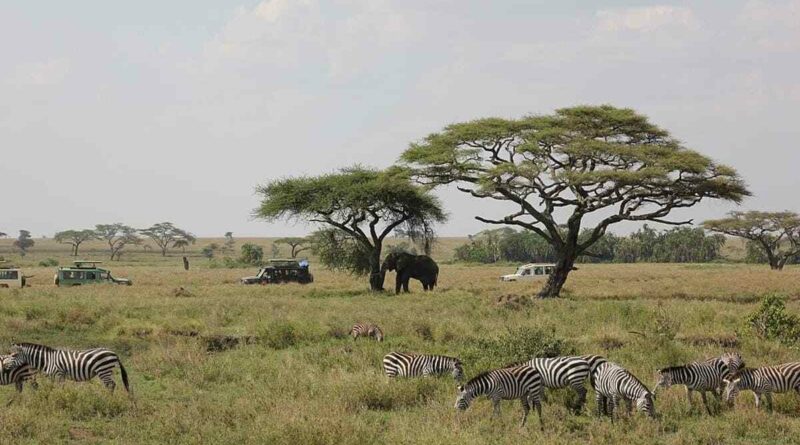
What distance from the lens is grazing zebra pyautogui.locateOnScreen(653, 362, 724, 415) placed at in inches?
531

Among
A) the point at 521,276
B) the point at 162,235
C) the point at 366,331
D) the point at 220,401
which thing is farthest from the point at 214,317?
the point at 162,235

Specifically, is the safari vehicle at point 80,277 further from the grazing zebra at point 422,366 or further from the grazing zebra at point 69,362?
the grazing zebra at point 422,366

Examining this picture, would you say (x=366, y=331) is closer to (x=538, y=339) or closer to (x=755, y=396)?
(x=538, y=339)

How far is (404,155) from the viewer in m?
39.5

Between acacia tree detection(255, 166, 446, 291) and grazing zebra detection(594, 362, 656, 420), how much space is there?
1121 inches

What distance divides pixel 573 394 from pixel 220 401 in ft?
19.2

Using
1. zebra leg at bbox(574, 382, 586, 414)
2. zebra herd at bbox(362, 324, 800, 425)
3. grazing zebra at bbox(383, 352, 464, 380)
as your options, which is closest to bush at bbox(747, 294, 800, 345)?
zebra herd at bbox(362, 324, 800, 425)

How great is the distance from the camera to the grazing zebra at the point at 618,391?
487 inches

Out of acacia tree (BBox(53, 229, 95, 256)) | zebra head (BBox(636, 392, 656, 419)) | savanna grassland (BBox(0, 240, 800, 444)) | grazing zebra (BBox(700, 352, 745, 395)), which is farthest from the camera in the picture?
acacia tree (BBox(53, 229, 95, 256))

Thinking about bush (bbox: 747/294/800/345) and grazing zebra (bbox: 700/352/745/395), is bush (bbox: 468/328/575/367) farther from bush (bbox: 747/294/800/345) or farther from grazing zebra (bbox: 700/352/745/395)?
bush (bbox: 747/294/800/345)

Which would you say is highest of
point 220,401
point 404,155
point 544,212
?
point 404,155

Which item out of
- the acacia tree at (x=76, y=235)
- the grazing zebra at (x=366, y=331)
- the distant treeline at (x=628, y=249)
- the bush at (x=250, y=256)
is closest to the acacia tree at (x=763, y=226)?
the distant treeline at (x=628, y=249)

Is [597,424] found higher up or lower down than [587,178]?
lower down

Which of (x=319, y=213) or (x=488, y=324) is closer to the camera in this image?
(x=488, y=324)
